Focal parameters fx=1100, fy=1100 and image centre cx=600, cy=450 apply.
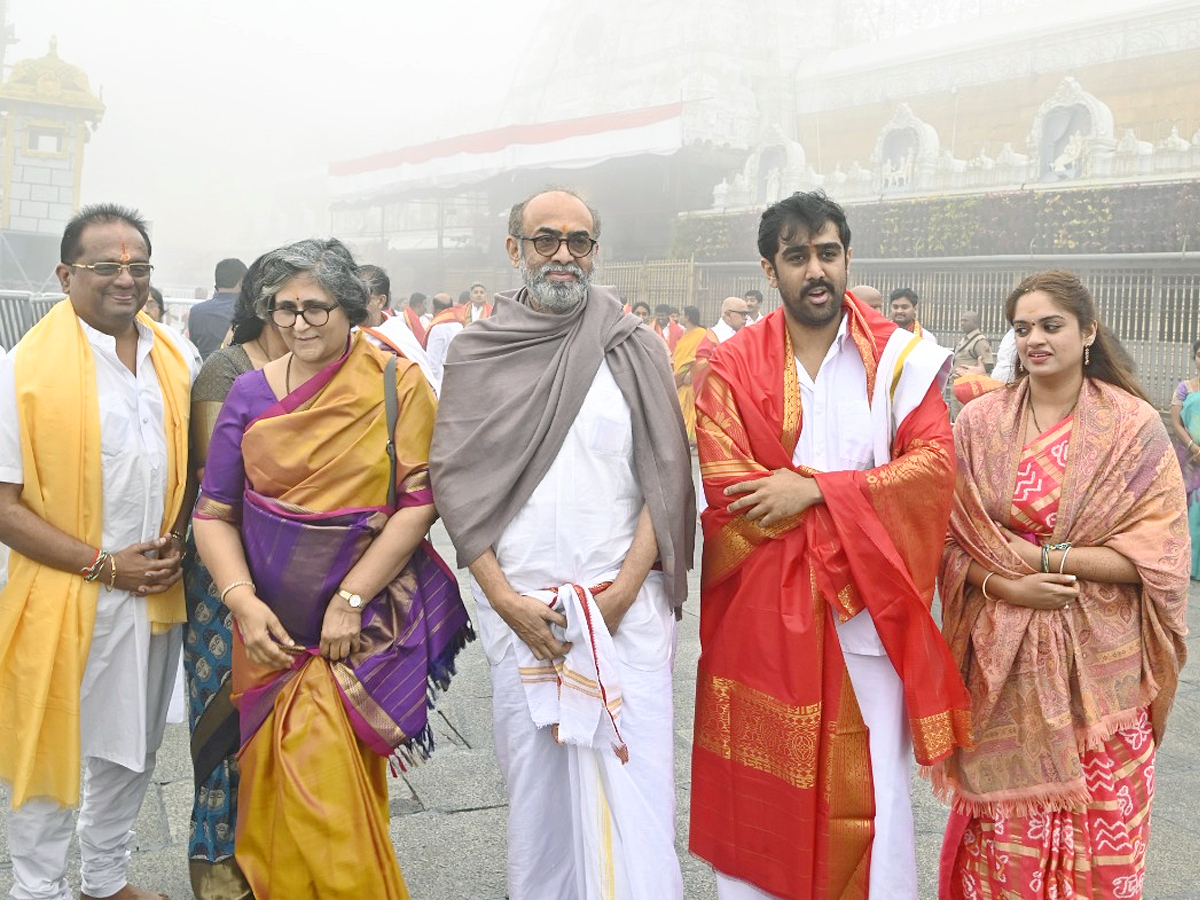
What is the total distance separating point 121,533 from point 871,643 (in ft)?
5.80

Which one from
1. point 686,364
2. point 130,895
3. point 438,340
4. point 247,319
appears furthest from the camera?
point 686,364

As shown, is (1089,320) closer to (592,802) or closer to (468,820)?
(592,802)

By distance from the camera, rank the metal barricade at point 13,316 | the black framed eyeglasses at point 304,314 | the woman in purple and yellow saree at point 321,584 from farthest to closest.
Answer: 1. the metal barricade at point 13,316
2. the black framed eyeglasses at point 304,314
3. the woman in purple and yellow saree at point 321,584

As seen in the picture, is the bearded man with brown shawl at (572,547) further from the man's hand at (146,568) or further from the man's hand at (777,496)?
the man's hand at (146,568)

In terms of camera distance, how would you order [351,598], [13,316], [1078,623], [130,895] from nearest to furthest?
1. [351,598]
2. [1078,623]
3. [130,895]
4. [13,316]

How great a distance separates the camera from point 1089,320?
2.55 m

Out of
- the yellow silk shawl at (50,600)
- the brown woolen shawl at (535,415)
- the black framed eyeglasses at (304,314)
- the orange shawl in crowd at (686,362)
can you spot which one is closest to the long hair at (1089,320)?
the brown woolen shawl at (535,415)

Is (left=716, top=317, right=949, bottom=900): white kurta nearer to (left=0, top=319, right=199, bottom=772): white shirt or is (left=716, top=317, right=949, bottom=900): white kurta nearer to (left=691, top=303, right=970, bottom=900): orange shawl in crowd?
(left=691, top=303, right=970, bottom=900): orange shawl in crowd

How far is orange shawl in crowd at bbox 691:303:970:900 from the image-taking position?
2406mm

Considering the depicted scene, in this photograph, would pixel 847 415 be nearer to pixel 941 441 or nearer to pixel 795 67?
pixel 941 441

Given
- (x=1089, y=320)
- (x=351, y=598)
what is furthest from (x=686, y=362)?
(x=351, y=598)

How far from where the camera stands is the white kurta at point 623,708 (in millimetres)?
2430

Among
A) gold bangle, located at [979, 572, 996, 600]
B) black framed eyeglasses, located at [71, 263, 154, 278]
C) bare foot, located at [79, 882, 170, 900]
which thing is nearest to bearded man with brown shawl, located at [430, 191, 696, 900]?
gold bangle, located at [979, 572, 996, 600]

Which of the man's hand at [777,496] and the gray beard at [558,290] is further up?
the gray beard at [558,290]
